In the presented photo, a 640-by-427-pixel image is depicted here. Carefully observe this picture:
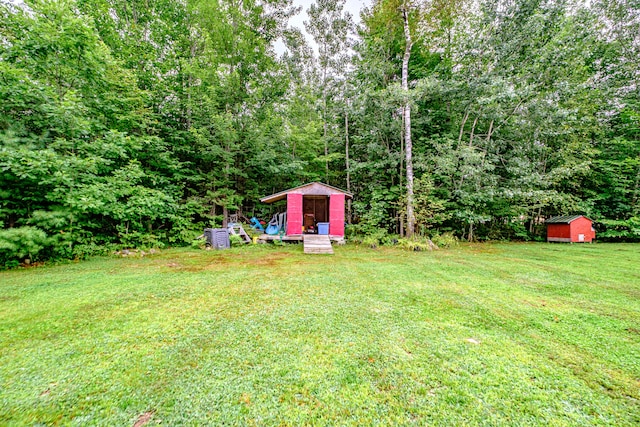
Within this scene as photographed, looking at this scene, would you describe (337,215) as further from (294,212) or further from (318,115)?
(318,115)

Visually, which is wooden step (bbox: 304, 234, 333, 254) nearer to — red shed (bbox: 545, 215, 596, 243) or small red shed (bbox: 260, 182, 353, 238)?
small red shed (bbox: 260, 182, 353, 238)

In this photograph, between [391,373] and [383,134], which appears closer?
[391,373]

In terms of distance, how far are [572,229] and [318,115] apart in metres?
13.6

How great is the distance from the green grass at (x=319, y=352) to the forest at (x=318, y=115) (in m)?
4.04

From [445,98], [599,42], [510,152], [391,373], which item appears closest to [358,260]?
[391,373]

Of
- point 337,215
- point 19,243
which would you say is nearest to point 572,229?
point 337,215

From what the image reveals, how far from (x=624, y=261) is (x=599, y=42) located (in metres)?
13.3

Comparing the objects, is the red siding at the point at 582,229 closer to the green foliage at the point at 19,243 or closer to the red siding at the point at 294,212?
the red siding at the point at 294,212

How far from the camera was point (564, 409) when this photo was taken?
5.18 ft

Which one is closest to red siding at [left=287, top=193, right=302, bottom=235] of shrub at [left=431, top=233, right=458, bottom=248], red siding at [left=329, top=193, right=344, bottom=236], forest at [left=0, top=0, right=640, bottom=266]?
red siding at [left=329, top=193, right=344, bottom=236]

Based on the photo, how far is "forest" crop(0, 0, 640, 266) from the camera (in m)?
6.08

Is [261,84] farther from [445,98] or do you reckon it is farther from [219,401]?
[219,401]

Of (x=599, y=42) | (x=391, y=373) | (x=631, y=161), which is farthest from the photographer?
(x=599, y=42)

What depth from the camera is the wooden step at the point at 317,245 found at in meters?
7.90
